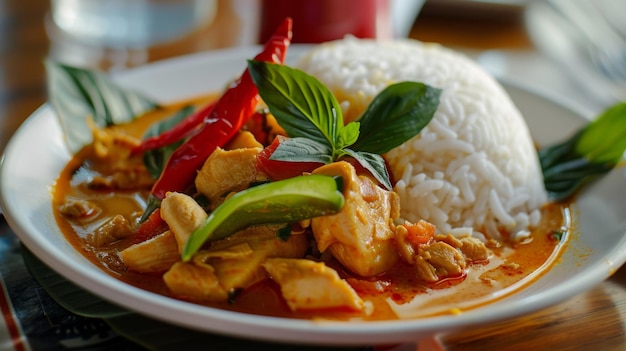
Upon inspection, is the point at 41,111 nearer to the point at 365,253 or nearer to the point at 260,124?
the point at 260,124

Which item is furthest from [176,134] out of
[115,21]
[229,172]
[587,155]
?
[115,21]

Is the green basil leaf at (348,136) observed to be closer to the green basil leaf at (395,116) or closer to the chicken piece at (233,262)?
the green basil leaf at (395,116)

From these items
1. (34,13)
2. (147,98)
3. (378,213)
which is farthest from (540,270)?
(34,13)

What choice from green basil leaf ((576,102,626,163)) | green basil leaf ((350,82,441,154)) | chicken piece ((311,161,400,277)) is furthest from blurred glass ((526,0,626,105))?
chicken piece ((311,161,400,277))

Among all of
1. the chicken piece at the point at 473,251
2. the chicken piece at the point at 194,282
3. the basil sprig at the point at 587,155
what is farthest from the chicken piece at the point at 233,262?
the basil sprig at the point at 587,155

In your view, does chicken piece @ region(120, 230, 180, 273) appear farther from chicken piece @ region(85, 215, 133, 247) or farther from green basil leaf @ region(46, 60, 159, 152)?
green basil leaf @ region(46, 60, 159, 152)

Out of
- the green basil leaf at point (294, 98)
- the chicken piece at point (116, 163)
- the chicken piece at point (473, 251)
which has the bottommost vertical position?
the chicken piece at point (116, 163)

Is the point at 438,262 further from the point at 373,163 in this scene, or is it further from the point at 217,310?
the point at 217,310
